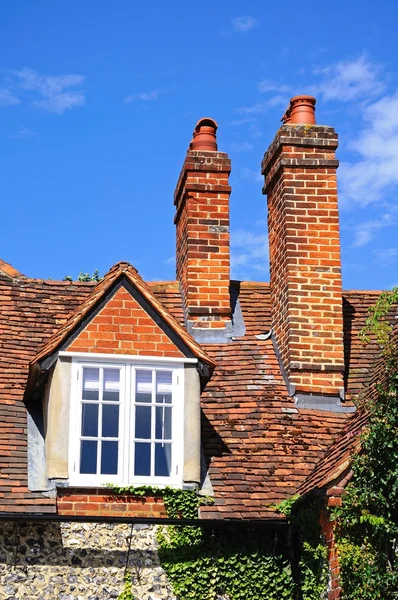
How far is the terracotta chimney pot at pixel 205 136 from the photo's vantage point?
1617 centimetres

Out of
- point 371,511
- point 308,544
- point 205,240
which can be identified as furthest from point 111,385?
point 205,240

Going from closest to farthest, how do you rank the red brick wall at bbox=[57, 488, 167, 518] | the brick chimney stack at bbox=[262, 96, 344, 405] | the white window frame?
the red brick wall at bbox=[57, 488, 167, 518], the white window frame, the brick chimney stack at bbox=[262, 96, 344, 405]

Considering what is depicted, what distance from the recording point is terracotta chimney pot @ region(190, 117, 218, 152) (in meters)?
16.2

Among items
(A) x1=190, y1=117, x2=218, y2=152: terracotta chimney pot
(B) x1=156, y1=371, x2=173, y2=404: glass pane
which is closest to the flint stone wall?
(B) x1=156, y1=371, x2=173, y2=404: glass pane

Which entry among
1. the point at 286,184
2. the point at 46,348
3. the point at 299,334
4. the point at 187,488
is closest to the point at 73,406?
the point at 46,348

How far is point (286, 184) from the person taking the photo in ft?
49.6

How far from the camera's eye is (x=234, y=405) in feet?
44.7

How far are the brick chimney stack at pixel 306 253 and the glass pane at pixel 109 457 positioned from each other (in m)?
2.92

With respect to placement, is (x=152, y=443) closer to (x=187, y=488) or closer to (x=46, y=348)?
(x=187, y=488)

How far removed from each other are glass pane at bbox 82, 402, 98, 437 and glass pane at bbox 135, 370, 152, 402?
1.80 ft

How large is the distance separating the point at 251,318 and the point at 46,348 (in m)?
3.87

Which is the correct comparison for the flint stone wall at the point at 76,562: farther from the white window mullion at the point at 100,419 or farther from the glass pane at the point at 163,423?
the glass pane at the point at 163,423

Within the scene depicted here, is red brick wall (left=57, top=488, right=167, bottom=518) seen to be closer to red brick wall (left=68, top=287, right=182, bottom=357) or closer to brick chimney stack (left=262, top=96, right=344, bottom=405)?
red brick wall (left=68, top=287, right=182, bottom=357)

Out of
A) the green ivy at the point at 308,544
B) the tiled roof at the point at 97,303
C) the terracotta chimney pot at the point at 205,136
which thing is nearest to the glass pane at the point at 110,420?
the tiled roof at the point at 97,303
